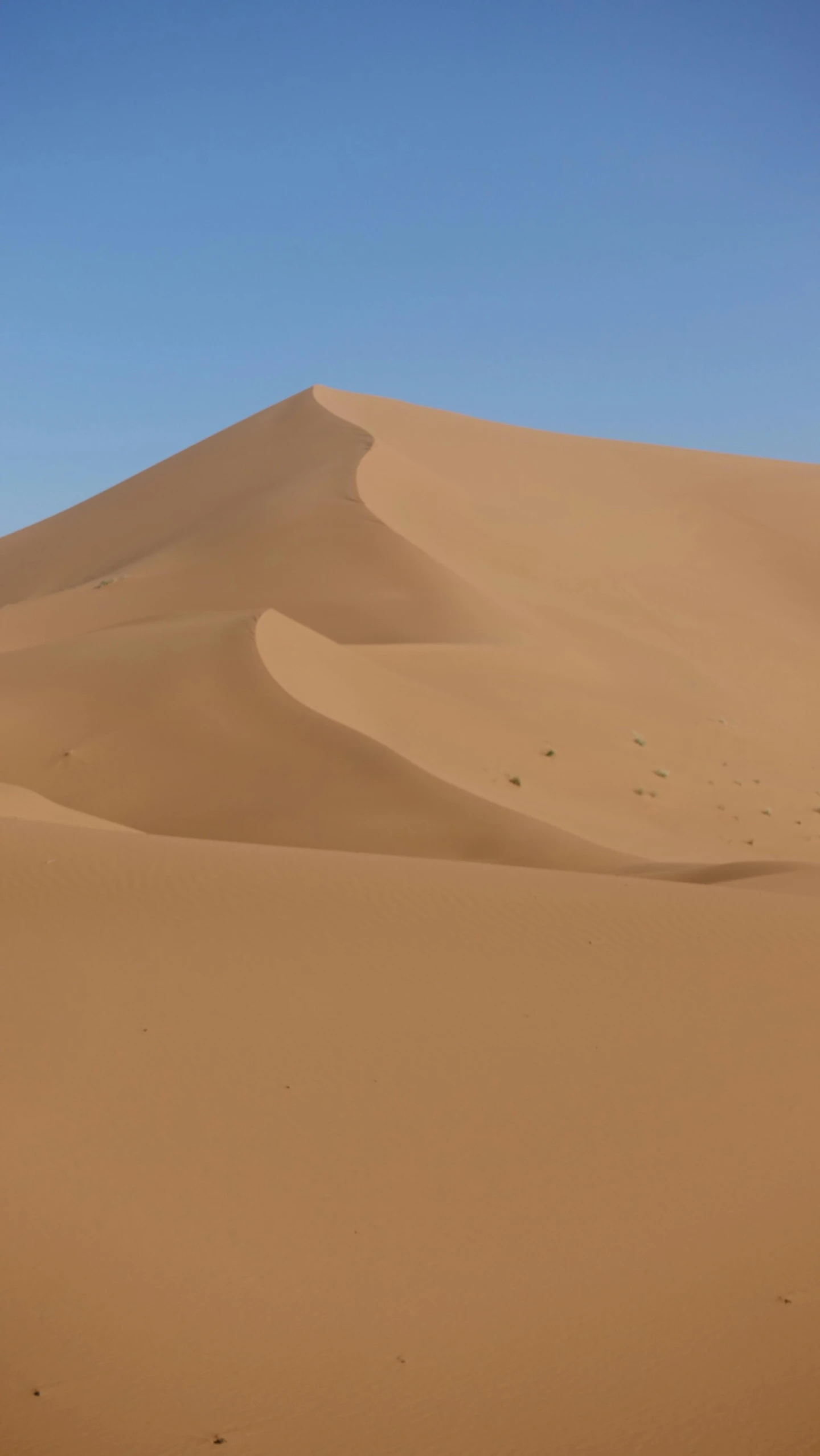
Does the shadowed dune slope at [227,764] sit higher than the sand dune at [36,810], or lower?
higher

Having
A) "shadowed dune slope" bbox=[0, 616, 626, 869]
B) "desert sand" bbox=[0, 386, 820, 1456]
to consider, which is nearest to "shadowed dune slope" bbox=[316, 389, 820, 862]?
"desert sand" bbox=[0, 386, 820, 1456]

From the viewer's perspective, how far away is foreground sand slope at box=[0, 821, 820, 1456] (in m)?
3.30

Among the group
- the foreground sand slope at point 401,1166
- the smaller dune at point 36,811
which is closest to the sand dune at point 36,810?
the smaller dune at point 36,811

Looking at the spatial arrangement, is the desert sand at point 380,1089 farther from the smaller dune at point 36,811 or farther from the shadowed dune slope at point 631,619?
the shadowed dune slope at point 631,619

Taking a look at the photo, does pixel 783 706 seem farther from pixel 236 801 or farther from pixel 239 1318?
pixel 239 1318

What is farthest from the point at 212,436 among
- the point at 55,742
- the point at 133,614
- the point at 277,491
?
the point at 55,742

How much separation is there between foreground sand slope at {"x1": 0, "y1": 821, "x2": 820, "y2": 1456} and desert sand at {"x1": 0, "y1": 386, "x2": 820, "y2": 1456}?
0.02 metres

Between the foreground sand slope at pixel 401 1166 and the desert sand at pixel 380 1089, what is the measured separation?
15mm

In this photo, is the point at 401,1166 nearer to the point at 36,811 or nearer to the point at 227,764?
the point at 36,811

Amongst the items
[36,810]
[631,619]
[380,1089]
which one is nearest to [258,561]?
[631,619]

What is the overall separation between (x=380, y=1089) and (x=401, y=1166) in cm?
57

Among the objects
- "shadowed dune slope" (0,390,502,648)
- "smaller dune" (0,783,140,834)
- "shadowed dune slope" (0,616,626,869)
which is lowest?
"smaller dune" (0,783,140,834)

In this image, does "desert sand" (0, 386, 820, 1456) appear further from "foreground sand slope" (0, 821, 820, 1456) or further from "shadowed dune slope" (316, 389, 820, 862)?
"shadowed dune slope" (316, 389, 820, 862)

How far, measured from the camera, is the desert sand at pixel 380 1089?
3355 millimetres
